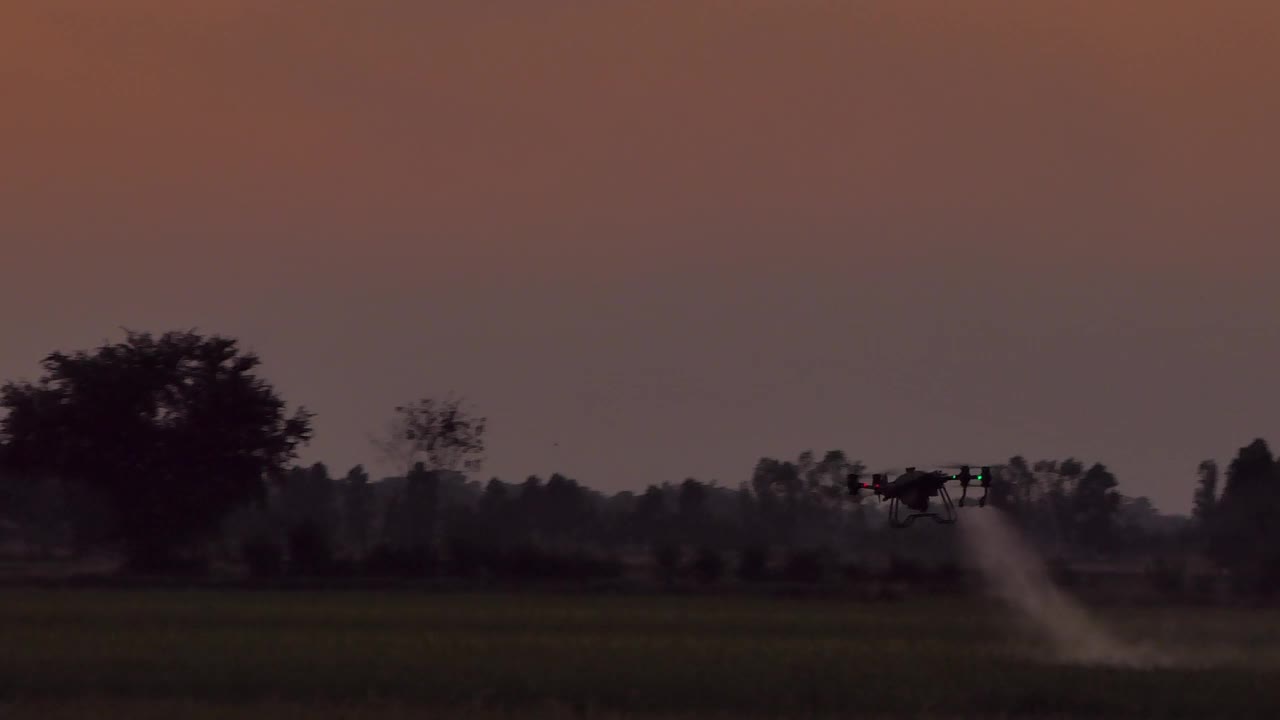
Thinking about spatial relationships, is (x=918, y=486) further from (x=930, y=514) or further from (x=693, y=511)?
(x=693, y=511)

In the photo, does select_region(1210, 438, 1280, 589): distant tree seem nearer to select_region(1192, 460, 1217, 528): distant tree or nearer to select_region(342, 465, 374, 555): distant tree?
select_region(1192, 460, 1217, 528): distant tree

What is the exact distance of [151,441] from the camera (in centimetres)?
7875

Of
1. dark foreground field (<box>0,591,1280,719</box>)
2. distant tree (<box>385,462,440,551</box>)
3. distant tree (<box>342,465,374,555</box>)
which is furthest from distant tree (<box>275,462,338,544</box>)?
dark foreground field (<box>0,591,1280,719</box>)

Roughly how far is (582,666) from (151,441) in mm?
50244

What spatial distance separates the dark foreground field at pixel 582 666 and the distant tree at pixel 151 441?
2511 centimetres

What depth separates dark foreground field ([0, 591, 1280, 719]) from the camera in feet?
87.9

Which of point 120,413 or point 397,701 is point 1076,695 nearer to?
point 397,701

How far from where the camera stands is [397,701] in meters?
26.3

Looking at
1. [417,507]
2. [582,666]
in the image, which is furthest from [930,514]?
[417,507]

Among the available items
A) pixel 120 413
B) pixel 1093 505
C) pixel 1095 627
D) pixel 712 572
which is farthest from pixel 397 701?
pixel 1093 505

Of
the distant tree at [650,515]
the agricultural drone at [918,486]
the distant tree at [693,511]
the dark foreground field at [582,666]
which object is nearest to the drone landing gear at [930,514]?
the agricultural drone at [918,486]

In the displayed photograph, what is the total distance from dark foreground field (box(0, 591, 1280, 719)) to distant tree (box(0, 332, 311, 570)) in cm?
2511

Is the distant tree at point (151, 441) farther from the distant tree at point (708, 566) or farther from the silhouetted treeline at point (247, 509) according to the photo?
the distant tree at point (708, 566)

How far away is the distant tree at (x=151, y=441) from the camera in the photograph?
256 ft
